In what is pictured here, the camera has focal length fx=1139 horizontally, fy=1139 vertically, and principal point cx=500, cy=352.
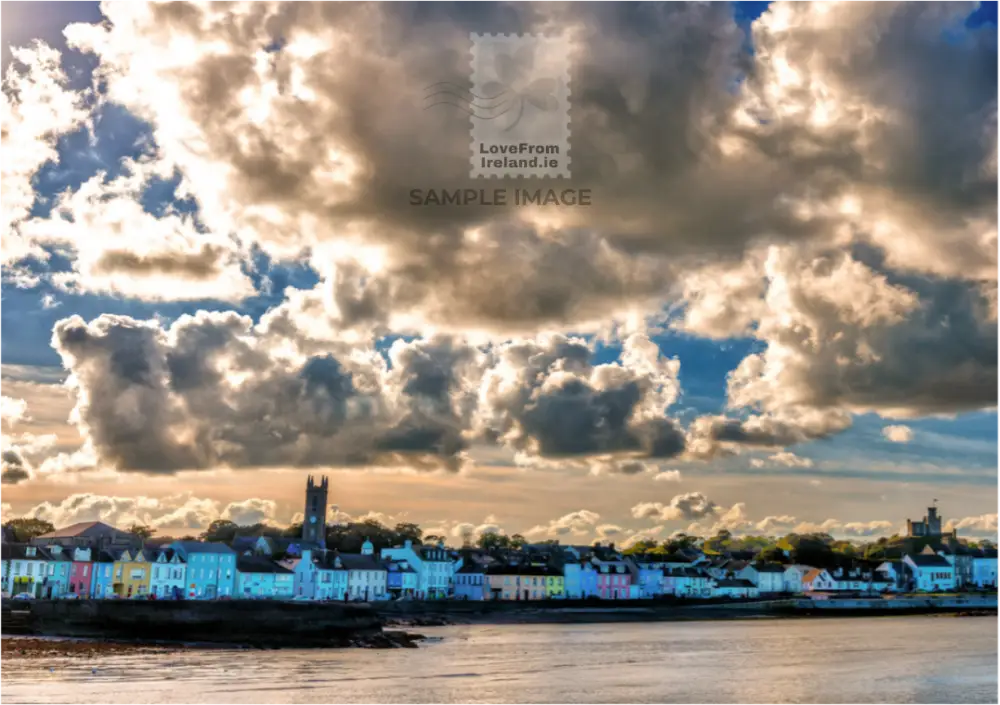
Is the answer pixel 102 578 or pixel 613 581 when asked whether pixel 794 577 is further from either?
pixel 102 578

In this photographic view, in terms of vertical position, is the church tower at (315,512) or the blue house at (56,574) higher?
the church tower at (315,512)

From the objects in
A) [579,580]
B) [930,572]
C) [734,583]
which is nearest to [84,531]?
[579,580]

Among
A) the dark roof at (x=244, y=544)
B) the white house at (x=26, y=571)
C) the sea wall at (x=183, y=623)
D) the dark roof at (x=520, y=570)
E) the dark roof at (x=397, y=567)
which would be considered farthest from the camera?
the dark roof at (x=244, y=544)

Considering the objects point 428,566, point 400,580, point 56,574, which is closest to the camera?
point 56,574

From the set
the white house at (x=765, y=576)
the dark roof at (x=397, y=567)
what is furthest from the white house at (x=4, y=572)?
the white house at (x=765, y=576)

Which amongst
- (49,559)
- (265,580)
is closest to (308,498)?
(265,580)

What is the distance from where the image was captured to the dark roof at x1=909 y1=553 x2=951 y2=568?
7643 inches

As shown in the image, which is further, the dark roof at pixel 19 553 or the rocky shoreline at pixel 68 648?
the dark roof at pixel 19 553

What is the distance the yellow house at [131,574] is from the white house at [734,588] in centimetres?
8598

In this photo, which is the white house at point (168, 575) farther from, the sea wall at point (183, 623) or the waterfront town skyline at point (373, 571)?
the sea wall at point (183, 623)

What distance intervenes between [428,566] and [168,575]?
35.5 m

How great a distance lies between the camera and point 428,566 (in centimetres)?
13788

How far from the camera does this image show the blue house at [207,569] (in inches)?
4452

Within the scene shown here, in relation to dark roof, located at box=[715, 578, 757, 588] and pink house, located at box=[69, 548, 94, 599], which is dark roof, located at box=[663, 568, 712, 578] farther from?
pink house, located at box=[69, 548, 94, 599]
